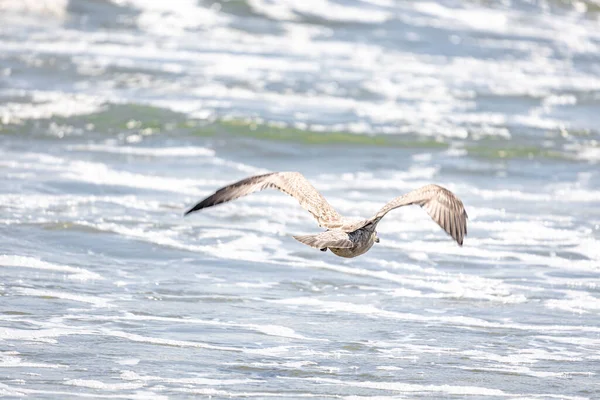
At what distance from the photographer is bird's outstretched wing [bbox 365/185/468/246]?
641 centimetres

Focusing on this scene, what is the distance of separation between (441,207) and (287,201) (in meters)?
4.55

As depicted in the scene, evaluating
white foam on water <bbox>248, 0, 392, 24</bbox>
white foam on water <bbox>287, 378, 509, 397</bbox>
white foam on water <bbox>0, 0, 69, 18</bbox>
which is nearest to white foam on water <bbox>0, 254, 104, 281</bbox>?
white foam on water <bbox>287, 378, 509, 397</bbox>

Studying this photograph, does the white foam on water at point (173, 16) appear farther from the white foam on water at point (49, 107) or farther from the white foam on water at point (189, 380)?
the white foam on water at point (189, 380)

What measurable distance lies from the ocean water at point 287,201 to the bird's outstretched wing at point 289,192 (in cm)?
69

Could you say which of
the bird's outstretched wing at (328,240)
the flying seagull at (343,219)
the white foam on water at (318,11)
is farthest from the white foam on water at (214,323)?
the white foam on water at (318,11)

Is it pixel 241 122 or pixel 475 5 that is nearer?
pixel 241 122

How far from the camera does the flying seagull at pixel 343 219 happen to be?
21.1 ft

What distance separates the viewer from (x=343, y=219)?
7113mm

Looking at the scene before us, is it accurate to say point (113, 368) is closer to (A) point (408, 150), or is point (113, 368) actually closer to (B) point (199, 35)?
(A) point (408, 150)

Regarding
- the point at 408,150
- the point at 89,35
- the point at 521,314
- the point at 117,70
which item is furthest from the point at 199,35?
the point at 521,314

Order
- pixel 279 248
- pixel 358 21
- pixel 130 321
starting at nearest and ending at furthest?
pixel 130 321 < pixel 279 248 < pixel 358 21

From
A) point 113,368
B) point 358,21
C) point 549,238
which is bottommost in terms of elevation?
point 113,368

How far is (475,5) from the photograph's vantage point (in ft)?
80.1

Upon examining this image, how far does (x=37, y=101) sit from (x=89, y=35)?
4797 mm
